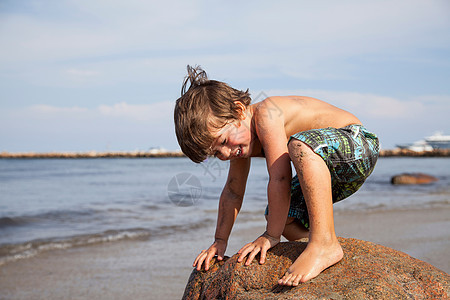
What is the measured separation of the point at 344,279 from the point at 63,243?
17.2 feet

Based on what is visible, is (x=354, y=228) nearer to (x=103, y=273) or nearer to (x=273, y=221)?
(x=103, y=273)

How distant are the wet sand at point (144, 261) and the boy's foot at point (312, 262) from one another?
86.3 inches

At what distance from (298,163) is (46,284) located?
343 cm

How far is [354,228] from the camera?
6953 mm

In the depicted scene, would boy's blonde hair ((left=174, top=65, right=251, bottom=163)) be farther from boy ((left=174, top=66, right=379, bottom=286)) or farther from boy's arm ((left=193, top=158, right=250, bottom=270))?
boy's arm ((left=193, top=158, right=250, bottom=270))

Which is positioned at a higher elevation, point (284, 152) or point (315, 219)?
point (284, 152)

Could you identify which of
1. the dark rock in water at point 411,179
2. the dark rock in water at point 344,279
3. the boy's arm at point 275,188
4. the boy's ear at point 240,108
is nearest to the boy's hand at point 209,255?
the dark rock in water at point 344,279

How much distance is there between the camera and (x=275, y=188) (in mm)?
2607

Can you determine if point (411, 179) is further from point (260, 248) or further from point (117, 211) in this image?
point (260, 248)

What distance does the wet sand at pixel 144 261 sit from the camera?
14.6 feet

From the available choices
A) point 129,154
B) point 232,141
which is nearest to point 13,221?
point 232,141

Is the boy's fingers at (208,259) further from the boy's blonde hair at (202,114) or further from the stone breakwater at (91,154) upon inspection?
the stone breakwater at (91,154)

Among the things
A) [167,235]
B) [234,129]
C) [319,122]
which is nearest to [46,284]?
[167,235]

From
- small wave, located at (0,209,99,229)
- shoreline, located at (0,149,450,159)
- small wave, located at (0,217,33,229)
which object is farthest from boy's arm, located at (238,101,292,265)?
shoreline, located at (0,149,450,159)
